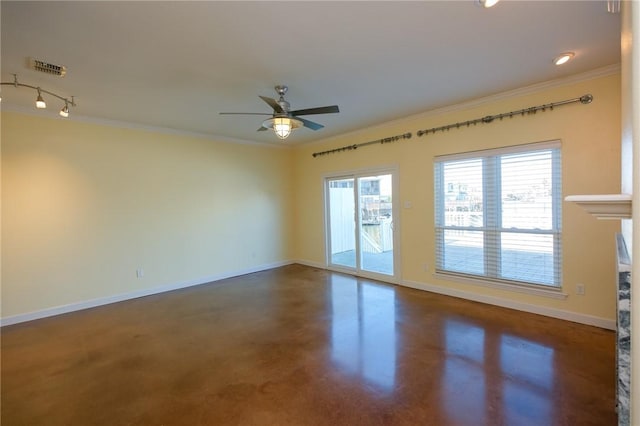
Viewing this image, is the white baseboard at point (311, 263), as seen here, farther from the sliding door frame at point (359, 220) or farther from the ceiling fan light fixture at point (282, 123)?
the ceiling fan light fixture at point (282, 123)

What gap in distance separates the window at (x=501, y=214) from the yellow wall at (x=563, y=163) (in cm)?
12

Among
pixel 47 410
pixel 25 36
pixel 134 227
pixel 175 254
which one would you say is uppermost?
pixel 25 36

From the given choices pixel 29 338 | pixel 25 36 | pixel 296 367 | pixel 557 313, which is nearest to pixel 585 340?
pixel 557 313

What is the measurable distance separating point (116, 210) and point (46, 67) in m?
2.41

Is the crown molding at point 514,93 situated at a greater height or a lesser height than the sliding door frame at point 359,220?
greater

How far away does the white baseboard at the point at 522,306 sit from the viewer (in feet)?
10.7

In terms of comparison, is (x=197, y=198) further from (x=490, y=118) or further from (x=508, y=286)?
(x=508, y=286)

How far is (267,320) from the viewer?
3750 millimetres

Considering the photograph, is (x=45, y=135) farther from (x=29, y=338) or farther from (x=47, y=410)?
(x=47, y=410)

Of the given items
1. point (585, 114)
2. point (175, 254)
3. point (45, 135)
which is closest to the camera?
point (585, 114)

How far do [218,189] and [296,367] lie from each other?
4064mm

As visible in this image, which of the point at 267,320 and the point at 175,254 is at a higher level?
the point at 175,254

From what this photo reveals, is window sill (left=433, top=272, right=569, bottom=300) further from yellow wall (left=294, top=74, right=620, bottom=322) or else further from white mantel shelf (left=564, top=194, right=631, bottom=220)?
white mantel shelf (left=564, top=194, right=631, bottom=220)

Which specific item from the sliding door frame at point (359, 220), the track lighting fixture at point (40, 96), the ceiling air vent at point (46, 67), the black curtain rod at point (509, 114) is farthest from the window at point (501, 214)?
the track lighting fixture at point (40, 96)
